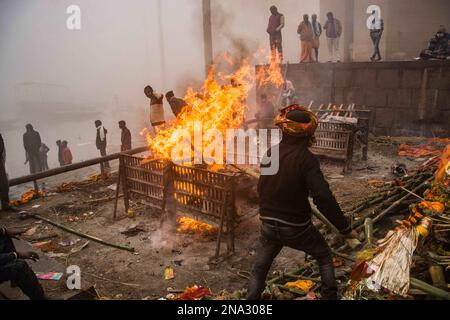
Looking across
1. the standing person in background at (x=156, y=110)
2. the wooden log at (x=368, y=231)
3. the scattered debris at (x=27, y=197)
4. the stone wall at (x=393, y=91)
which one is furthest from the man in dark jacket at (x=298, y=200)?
the stone wall at (x=393, y=91)

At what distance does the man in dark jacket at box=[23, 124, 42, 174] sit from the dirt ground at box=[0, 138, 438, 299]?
6399mm

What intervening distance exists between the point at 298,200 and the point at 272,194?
28cm

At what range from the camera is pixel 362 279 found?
4055mm

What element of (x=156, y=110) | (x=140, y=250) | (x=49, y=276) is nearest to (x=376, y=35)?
(x=156, y=110)

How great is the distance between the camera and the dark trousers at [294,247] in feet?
13.0

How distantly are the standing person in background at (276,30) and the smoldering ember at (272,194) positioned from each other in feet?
0.28

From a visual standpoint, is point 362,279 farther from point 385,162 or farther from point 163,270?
point 385,162

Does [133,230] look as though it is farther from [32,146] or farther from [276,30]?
[276,30]

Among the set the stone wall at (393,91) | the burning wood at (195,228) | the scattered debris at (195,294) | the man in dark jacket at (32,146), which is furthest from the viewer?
the man in dark jacket at (32,146)

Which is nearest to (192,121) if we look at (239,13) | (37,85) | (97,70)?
(239,13)

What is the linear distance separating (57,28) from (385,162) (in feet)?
177

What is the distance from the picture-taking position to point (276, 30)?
1622 centimetres

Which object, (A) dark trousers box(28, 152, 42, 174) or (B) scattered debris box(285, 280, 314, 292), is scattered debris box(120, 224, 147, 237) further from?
(A) dark trousers box(28, 152, 42, 174)

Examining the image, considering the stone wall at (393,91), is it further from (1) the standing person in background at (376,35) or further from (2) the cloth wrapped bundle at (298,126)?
(2) the cloth wrapped bundle at (298,126)
